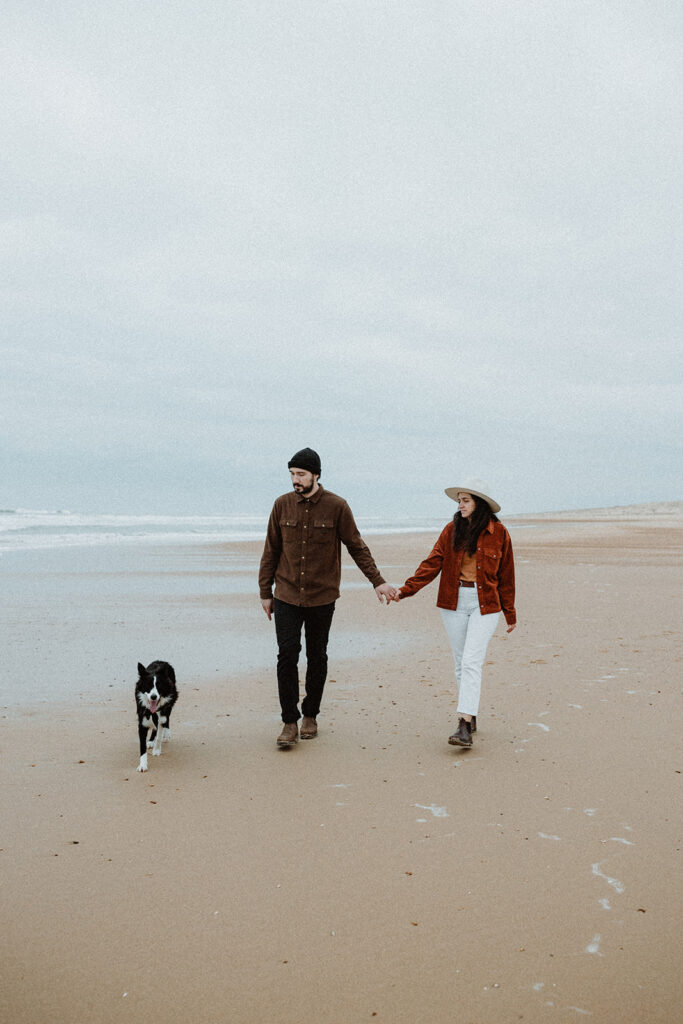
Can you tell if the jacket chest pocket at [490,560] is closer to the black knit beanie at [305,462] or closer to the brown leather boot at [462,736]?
the brown leather boot at [462,736]

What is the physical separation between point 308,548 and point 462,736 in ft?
5.96

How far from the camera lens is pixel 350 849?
4051 millimetres

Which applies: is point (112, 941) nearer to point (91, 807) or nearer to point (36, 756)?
point (91, 807)

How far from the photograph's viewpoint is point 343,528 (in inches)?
248

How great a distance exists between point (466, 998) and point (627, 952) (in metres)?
0.72

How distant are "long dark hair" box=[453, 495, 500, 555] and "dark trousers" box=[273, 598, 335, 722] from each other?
1126 mm

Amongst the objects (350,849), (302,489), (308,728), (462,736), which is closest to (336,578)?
(302,489)

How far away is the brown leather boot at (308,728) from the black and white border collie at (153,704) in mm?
1042

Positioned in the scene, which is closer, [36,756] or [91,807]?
[91,807]

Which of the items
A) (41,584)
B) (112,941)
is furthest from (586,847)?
(41,584)

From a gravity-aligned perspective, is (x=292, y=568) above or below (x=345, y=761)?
above

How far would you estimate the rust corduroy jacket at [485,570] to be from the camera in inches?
231

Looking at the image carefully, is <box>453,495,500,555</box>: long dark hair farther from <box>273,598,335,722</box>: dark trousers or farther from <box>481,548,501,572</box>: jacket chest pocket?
<box>273,598,335,722</box>: dark trousers

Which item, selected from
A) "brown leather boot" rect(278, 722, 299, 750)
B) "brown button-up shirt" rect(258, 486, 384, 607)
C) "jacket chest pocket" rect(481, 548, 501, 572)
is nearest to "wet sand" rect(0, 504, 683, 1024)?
"brown leather boot" rect(278, 722, 299, 750)
